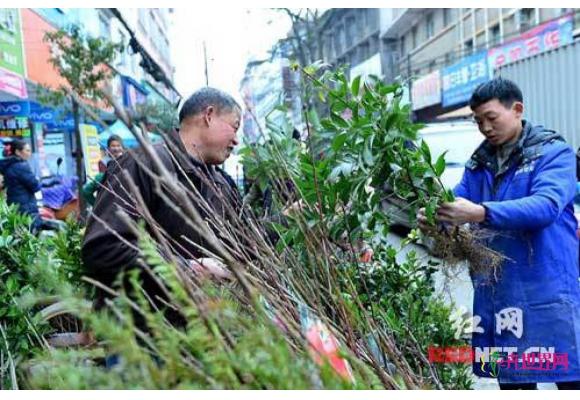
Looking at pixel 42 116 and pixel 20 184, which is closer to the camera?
pixel 20 184

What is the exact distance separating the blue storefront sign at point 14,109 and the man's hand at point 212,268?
9.69m

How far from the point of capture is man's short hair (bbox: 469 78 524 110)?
2.30 metres

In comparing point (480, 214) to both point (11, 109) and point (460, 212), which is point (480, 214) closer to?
point (460, 212)

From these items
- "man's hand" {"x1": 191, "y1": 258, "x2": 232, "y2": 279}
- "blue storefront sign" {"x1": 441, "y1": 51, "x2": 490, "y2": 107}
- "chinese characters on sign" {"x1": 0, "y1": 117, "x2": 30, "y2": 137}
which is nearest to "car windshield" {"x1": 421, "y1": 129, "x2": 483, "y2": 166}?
"chinese characters on sign" {"x1": 0, "y1": 117, "x2": 30, "y2": 137}

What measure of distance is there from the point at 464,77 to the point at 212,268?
726 inches

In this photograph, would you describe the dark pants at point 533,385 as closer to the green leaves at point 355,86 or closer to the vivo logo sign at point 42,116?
the green leaves at point 355,86

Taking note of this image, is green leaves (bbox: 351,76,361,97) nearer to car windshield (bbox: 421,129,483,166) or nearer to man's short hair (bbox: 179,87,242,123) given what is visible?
man's short hair (bbox: 179,87,242,123)

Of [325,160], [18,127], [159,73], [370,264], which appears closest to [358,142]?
[325,160]

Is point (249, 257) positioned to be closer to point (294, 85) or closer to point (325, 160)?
point (325, 160)

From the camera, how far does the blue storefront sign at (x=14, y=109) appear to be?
34.3ft

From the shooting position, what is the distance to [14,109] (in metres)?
10.5

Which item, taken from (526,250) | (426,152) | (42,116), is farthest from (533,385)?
(42,116)

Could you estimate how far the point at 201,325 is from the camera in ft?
3.51

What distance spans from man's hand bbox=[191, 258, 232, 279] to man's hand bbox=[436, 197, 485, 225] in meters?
0.72
